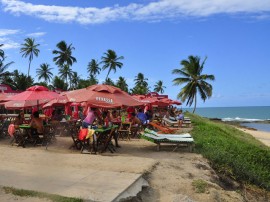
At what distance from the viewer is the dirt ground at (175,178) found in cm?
676

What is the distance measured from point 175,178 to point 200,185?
2.01 feet

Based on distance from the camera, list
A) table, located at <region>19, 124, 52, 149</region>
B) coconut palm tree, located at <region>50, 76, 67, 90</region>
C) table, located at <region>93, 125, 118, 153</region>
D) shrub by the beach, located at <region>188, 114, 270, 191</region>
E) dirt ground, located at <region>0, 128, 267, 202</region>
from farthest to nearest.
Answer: coconut palm tree, located at <region>50, 76, 67, 90</region>
table, located at <region>19, 124, 52, 149</region>
table, located at <region>93, 125, 118, 153</region>
shrub by the beach, located at <region>188, 114, 270, 191</region>
dirt ground, located at <region>0, 128, 267, 202</region>

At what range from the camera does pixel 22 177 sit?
22.2 feet

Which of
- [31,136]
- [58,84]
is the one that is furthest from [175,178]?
[58,84]

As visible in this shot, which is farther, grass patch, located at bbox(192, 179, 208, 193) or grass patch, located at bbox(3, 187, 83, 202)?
grass patch, located at bbox(192, 179, 208, 193)

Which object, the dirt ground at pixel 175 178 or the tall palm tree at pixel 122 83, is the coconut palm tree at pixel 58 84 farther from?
the dirt ground at pixel 175 178

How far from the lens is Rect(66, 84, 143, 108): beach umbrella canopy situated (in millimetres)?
10117

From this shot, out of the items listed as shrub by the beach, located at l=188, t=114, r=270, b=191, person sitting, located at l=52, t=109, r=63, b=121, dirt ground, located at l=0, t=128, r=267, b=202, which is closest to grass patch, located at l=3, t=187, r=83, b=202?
dirt ground, located at l=0, t=128, r=267, b=202

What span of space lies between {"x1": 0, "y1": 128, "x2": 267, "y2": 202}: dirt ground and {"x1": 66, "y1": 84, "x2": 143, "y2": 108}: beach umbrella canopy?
1475 mm

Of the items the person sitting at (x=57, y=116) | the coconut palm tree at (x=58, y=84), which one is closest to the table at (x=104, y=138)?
the person sitting at (x=57, y=116)

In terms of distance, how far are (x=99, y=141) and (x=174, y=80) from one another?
34.5 m

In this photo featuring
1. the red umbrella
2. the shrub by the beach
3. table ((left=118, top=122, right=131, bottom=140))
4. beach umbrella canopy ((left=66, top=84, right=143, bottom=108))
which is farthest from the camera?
table ((left=118, top=122, right=131, bottom=140))

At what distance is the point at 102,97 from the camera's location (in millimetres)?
10312

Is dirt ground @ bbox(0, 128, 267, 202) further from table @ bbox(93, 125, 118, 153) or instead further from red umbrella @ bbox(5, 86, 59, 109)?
red umbrella @ bbox(5, 86, 59, 109)
